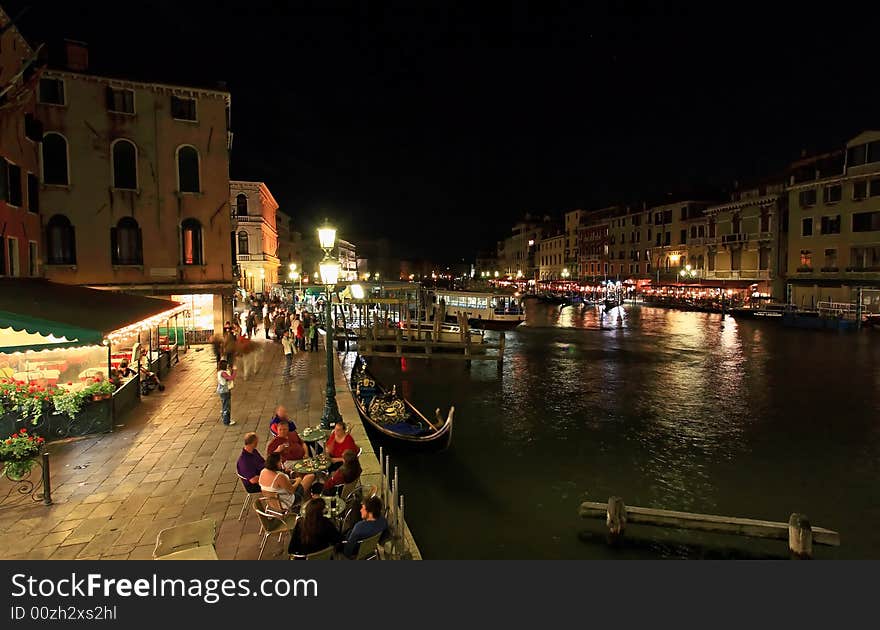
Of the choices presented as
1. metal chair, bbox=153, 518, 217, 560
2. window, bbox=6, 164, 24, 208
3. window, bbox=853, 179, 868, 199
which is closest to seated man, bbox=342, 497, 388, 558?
metal chair, bbox=153, 518, 217, 560

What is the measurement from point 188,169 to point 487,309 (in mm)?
25563

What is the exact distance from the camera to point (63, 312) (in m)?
10.8

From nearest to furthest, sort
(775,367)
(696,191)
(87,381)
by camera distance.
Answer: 1. (87,381)
2. (775,367)
3. (696,191)

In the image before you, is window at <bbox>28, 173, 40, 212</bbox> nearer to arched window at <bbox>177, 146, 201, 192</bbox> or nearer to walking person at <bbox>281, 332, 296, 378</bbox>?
arched window at <bbox>177, 146, 201, 192</bbox>

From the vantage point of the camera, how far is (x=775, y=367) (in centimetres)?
2642

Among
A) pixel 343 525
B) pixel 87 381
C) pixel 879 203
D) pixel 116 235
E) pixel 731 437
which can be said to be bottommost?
pixel 731 437

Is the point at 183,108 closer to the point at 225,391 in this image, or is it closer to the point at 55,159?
the point at 55,159

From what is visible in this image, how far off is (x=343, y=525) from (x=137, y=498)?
3.22 meters

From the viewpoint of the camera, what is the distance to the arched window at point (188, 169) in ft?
71.3

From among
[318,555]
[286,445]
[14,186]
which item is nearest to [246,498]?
[286,445]

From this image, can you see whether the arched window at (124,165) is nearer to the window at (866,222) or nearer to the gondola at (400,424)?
the gondola at (400,424)

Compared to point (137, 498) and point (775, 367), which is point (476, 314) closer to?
point (775, 367)

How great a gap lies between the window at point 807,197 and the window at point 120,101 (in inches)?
2001

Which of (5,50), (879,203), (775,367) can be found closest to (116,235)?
(5,50)
